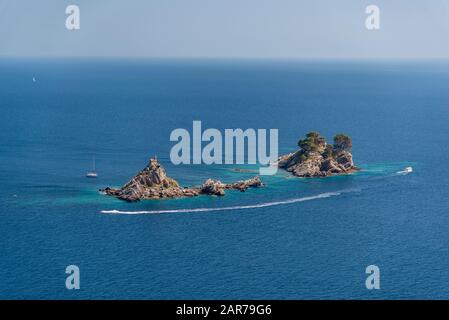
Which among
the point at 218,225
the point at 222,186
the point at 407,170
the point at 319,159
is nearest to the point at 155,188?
the point at 222,186

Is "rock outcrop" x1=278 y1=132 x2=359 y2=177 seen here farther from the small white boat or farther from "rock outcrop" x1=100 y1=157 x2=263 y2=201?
"rock outcrop" x1=100 y1=157 x2=263 y2=201

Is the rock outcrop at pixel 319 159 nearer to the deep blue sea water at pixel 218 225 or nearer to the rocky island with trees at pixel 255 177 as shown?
the rocky island with trees at pixel 255 177

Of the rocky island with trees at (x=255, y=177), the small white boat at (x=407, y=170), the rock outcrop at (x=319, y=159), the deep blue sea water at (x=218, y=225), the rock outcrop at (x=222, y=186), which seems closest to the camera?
the deep blue sea water at (x=218, y=225)

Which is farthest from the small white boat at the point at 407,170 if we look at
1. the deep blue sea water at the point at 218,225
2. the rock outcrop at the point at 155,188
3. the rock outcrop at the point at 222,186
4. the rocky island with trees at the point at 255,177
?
the rock outcrop at the point at 155,188

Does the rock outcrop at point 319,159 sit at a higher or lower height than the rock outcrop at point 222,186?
higher

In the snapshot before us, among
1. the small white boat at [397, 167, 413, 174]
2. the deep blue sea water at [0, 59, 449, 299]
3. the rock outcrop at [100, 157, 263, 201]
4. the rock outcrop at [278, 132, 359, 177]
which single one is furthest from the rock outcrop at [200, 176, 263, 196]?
the small white boat at [397, 167, 413, 174]

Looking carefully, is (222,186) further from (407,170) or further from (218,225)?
(407,170)
